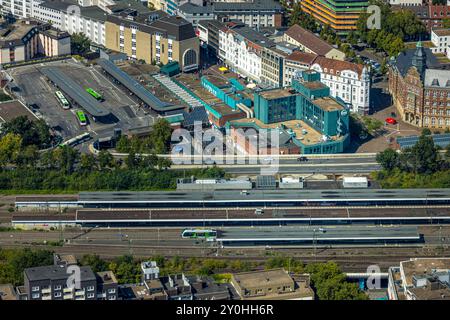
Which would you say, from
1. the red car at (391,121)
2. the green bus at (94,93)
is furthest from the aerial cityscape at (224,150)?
the red car at (391,121)

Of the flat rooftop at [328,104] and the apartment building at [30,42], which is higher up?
the apartment building at [30,42]

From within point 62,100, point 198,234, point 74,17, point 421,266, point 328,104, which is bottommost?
point 198,234

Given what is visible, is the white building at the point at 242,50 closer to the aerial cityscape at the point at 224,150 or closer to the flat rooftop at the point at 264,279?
the aerial cityscape at the point at 224,150

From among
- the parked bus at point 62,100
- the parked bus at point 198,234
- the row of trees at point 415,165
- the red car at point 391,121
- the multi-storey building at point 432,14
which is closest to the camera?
the parked bus at point 198,234

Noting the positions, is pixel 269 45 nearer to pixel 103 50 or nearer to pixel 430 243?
pixel 103 50

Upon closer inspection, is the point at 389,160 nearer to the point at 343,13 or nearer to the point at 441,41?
the point at 441,41

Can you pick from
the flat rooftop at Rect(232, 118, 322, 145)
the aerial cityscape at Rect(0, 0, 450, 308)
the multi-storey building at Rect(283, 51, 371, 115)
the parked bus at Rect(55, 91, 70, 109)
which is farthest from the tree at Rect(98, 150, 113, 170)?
the multi-storey building at Rect(283, 51, 371, 115)

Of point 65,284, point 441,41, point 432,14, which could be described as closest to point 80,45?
point 441,41
